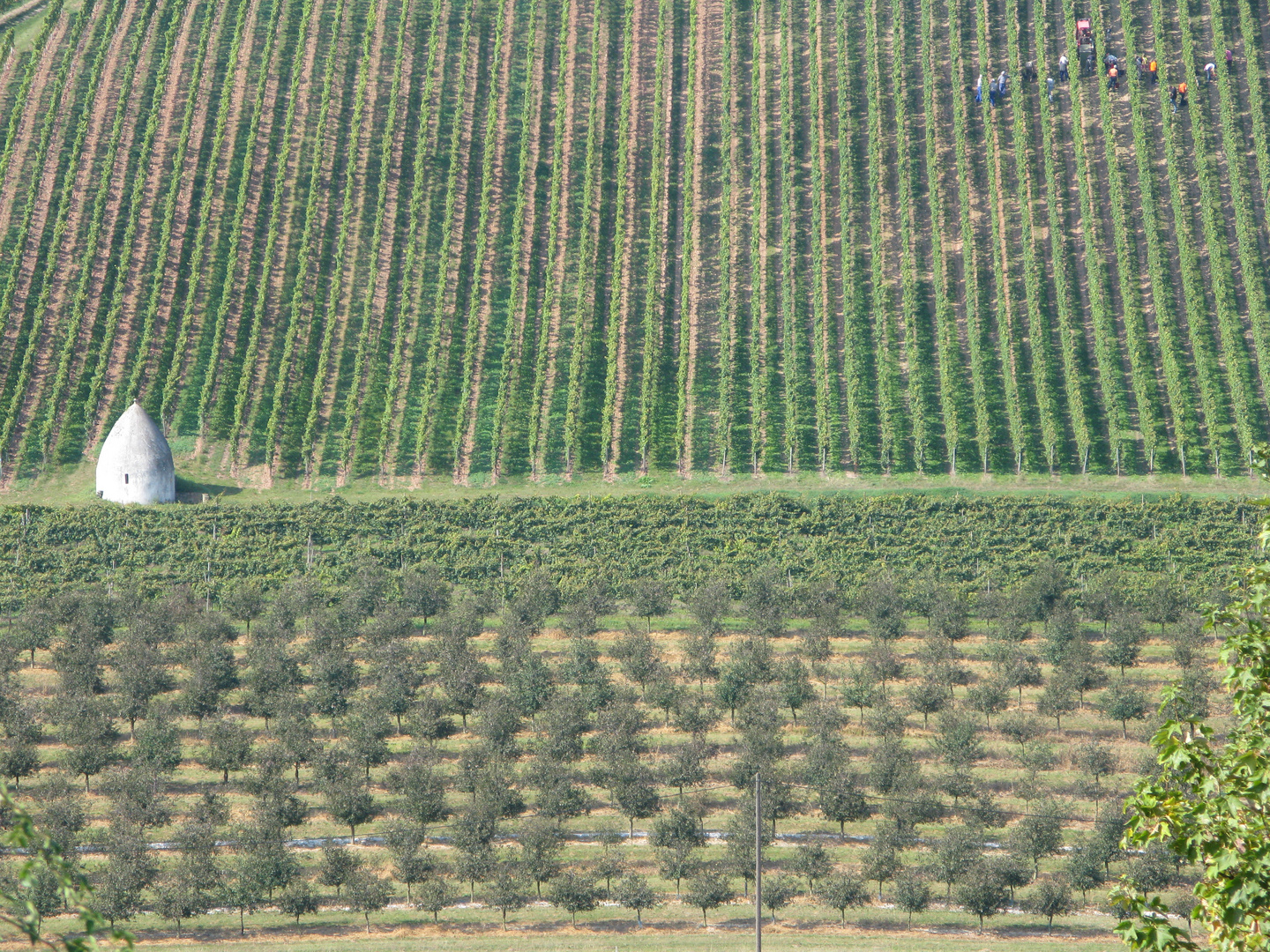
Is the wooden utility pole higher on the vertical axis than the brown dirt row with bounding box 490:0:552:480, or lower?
lower

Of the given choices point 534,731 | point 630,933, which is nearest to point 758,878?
point 630,933

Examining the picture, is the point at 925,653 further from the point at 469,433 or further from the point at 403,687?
the point at 469,433

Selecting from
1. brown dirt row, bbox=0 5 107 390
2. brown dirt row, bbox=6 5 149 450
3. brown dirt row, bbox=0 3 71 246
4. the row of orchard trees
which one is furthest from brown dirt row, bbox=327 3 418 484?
brown dirt row, bbox=0 3 71 246

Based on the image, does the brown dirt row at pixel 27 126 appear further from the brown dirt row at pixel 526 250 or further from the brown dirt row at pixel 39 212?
the brown dirt row at pixel 526 250

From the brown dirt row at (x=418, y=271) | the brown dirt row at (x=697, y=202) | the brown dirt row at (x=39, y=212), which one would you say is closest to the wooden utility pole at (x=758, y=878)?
the brown dirt row at (x=697, y=202)

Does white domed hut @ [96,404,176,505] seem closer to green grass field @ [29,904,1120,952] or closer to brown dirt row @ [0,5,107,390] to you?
brown dirt row @ [0,5,107,390]

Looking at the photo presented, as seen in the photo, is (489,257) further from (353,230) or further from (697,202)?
(697,202)

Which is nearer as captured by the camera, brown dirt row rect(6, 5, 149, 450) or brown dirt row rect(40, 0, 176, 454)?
brown dirt row rect(6, 5, 149, 450)
